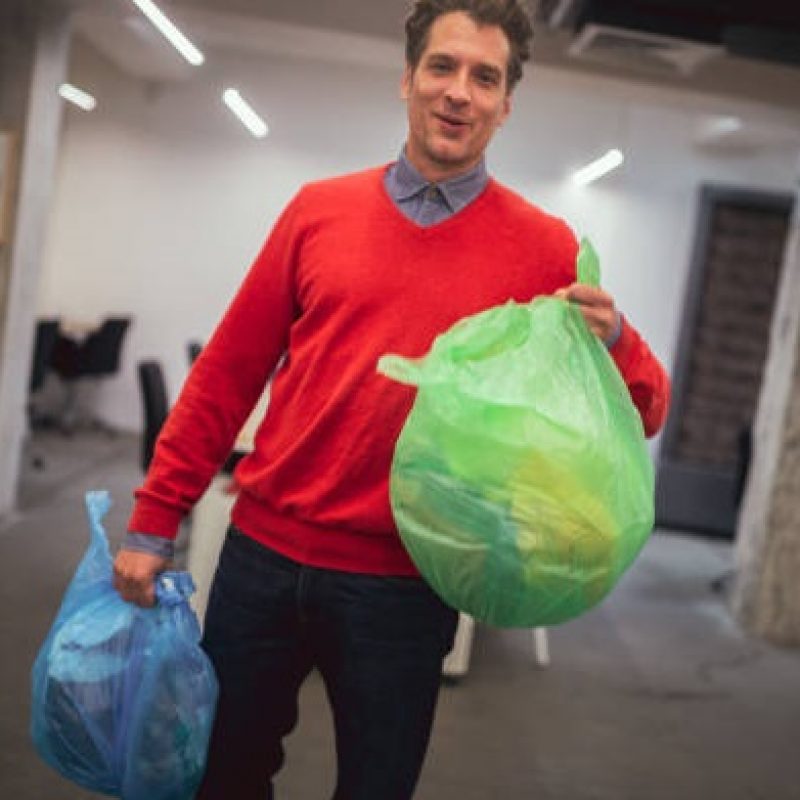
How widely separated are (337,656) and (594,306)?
562mm

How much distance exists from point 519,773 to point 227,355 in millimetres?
1922

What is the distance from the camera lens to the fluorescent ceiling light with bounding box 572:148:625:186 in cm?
623

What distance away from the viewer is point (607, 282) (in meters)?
8.01

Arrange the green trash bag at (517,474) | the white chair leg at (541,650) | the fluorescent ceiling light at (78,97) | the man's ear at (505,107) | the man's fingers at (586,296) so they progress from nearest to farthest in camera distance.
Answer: the green trash bag at (517,474), the man's fingers at (586,296), the man's ear at (505,107), the white chair leg at (541,650), the fluorescent ceiling light at (78,97)

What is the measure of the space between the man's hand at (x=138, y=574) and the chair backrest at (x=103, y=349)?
6.24m

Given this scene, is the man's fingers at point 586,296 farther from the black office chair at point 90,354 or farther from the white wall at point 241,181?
the white wall at point 241,181

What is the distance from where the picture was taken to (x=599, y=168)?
7086mm

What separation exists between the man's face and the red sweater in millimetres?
78

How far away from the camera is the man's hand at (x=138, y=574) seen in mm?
1446

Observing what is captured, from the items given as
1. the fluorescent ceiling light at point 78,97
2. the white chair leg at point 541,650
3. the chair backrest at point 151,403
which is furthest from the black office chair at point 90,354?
the white chair leg at point 541,650

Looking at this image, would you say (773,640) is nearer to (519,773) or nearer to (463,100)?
(519,773)

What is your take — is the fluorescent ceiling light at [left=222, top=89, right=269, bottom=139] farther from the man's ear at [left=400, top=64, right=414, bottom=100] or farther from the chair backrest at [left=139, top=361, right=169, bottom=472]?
the man's ear at [left=400, top=64, right=414, bottom=100]

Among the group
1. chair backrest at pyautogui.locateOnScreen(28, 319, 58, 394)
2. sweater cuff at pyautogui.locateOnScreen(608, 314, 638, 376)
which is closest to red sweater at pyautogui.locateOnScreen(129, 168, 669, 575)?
sweater cuff at pyautogui.locateOnScreen(608, 314, 638, 376)

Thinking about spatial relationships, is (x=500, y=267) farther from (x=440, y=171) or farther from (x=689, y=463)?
(x=689, y=463)
